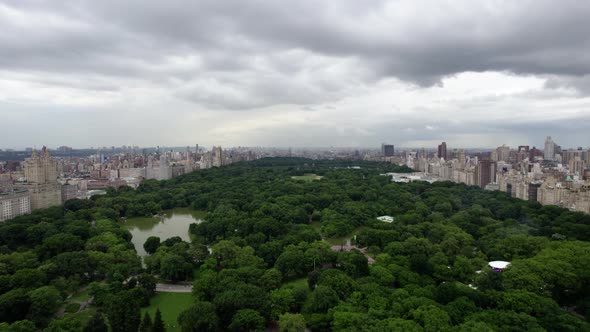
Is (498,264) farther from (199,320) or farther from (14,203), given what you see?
(14,203)

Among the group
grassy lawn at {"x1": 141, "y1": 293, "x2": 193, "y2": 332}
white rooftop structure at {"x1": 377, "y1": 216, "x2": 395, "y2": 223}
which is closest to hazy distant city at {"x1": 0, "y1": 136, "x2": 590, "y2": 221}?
white rooftop structure at {"x1": 377, "y1": 216, "x2": 395, "y2": 223}

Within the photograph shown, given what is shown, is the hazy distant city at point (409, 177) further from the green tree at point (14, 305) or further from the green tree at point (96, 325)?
the green tree at point (96, 325)

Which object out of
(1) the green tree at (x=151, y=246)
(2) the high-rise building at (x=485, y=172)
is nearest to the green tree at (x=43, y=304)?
(1) the green tree at (x=151, y=246)

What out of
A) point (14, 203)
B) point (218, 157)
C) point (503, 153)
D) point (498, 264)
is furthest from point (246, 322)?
point (503, 153)

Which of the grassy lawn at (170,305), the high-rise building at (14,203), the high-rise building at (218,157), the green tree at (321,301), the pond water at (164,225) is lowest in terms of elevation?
the pond water at (164,225)

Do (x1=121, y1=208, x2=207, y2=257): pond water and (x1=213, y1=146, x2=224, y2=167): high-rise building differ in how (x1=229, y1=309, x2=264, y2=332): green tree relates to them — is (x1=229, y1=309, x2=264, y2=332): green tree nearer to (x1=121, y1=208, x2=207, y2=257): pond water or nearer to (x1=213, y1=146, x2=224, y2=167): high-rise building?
(x1=121, y1=208, x2=207, y2=257): pond water
